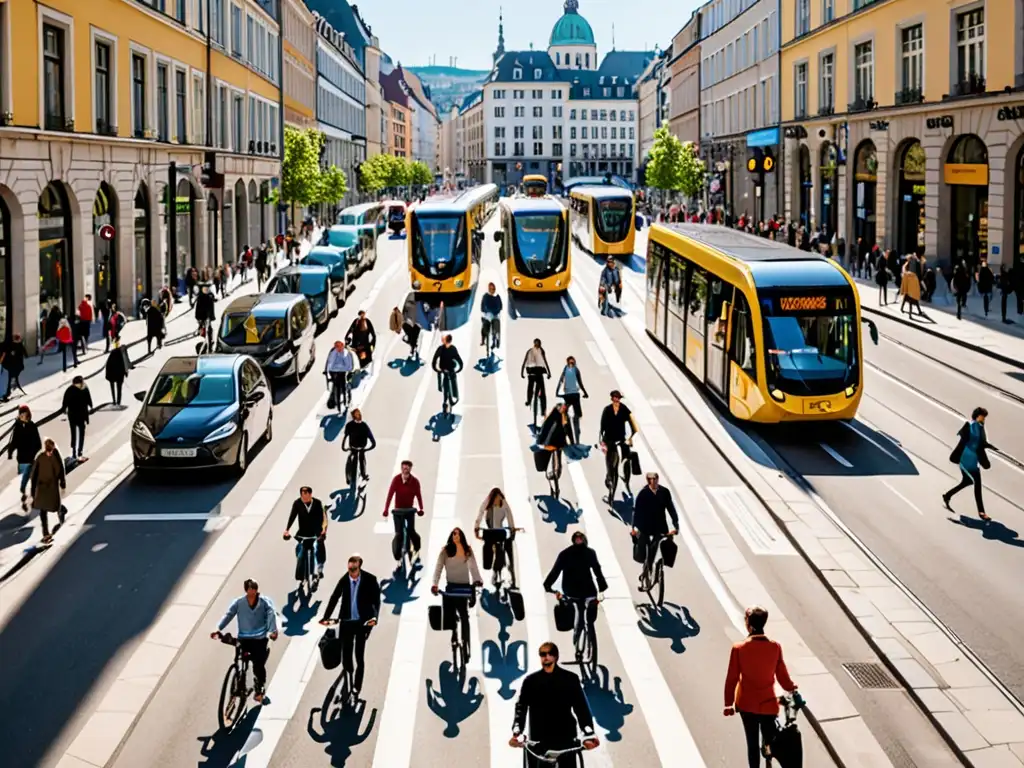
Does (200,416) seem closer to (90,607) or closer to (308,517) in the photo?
(90,607)

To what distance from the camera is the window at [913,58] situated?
1742 inches

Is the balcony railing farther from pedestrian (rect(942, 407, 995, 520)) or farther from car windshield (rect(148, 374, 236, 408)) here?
car windshield (rect(148, 374, 236, 408))

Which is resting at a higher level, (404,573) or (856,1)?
(856,1)

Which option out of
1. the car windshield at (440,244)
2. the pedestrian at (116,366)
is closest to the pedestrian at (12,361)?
the pedestrian at (116,366)

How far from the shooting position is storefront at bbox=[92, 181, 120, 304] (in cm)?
3656

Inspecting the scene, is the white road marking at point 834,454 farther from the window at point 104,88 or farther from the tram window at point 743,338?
the window at point 104,88

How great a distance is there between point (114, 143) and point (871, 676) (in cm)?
3085

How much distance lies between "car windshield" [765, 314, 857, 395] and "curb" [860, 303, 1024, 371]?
27.8 ft

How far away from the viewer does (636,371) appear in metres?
28.5

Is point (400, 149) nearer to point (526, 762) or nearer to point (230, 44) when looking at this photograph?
point (230, 44)

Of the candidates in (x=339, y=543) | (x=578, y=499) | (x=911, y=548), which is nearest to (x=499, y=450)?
(x=578, y=499)

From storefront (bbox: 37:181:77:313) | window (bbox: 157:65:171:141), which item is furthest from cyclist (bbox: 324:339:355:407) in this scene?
window (bbox: 157:65:171:141)

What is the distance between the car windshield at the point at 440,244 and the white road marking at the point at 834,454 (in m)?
19.8

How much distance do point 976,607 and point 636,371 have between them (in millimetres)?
15501
